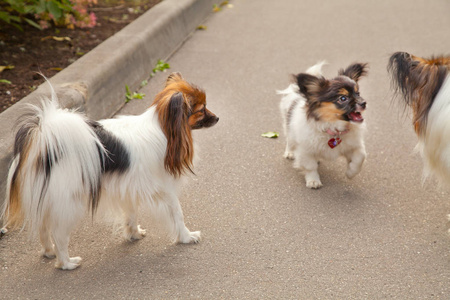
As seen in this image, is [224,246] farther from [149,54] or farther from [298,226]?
[149,54]

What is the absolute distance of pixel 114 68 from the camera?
610 cm

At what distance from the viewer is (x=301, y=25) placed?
977 cm

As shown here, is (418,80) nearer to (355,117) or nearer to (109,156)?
(355,117)

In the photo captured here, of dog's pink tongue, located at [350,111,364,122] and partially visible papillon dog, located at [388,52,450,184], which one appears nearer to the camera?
partially visible papillon dog, located at [388,52,450,184]

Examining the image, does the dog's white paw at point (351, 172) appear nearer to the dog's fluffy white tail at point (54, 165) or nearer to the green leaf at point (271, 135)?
the green leaf at point (271, 135)

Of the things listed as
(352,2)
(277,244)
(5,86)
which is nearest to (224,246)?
(277,244)

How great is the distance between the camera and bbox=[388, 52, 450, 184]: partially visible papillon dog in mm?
3688

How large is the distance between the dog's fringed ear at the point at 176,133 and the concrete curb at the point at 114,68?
3.94 feet

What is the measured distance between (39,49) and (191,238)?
12.9 ft

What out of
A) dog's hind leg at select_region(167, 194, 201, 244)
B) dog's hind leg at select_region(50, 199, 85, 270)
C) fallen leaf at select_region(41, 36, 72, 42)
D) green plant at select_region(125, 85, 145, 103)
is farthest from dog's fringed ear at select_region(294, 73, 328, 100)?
fallen leaf at select_region(41, 36, 72, 42)

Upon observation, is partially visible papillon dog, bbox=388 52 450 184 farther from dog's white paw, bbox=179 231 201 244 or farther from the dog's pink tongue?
dog's white paw, bbox=179 231 201 244

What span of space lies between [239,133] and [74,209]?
106 inches

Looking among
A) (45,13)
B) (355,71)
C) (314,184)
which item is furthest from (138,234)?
(45,13)

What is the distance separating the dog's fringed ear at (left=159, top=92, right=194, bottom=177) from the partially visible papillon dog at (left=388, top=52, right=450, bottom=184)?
63.5 inches
